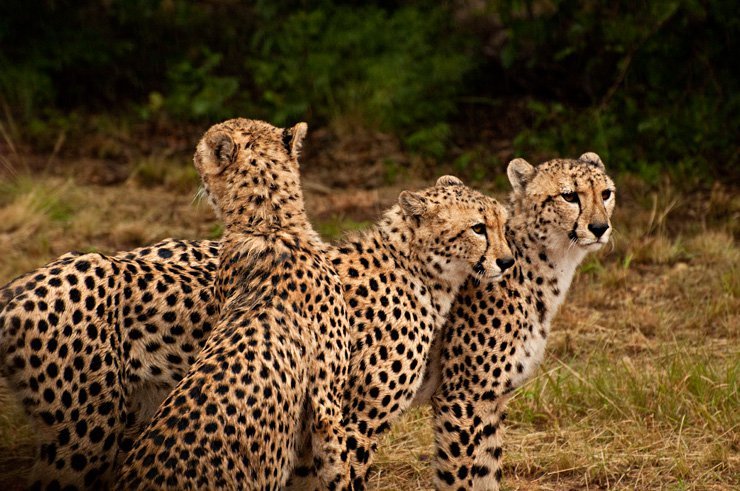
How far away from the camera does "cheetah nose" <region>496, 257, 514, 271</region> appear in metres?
4.16

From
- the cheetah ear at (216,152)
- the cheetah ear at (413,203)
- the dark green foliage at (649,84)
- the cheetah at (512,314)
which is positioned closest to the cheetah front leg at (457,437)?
the cheetah at (512,314)

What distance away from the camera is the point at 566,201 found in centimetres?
452

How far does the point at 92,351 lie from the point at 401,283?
112 cm

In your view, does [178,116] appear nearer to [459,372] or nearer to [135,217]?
[135,217]

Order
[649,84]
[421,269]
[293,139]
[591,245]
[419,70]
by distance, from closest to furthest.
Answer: [421,269] < [293,139] < [591,245] < [649,84] < [419,70]

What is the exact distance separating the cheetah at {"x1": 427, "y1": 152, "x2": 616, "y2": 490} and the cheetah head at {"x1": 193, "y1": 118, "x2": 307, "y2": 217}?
84 centimetres

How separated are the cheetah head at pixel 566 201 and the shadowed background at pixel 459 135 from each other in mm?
927

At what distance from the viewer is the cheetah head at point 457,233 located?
4.16 metres

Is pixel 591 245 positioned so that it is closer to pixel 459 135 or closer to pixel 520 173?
pixel 520 173

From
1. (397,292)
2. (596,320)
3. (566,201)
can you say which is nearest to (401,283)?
(397,292)

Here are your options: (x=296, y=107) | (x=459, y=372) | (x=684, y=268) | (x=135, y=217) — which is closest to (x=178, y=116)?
(x=296, y=107)

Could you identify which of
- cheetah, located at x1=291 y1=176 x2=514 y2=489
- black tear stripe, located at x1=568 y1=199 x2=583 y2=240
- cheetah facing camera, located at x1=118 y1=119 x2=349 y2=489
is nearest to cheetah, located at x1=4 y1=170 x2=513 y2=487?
cheetah, located at x1=291 y1=176 x2=514 y2=489

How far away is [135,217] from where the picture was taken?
309 inches

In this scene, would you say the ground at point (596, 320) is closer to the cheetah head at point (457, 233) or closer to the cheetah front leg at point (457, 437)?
the cheetah front leg at point (457, 437)
